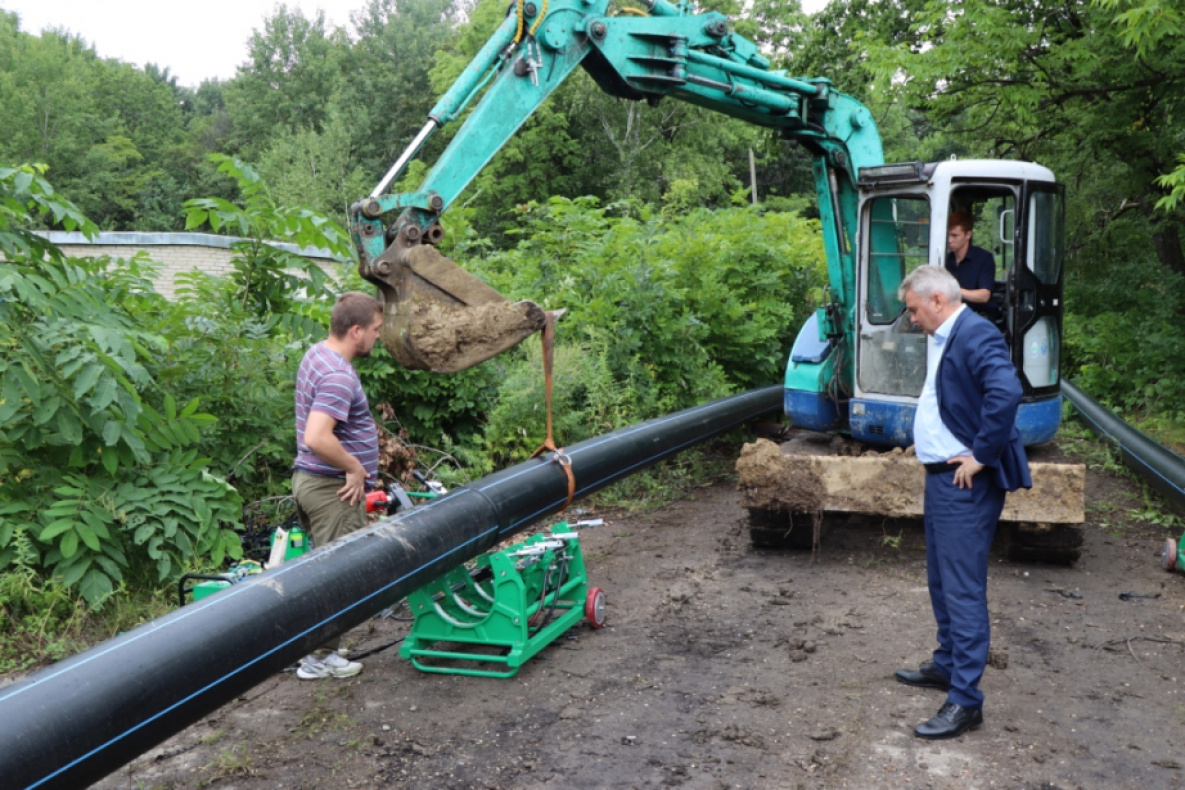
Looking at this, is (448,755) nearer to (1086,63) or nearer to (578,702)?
(578,702)

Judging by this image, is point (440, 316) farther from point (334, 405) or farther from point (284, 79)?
point (284, 79)

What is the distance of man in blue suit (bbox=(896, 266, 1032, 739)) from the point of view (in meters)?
4.33

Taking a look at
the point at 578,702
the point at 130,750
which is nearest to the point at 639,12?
the point at 578,702

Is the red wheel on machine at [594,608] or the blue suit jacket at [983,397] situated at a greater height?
the blue suit jacket at [983,397]

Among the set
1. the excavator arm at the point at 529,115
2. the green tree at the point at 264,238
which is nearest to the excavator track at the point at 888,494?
A: the excavator arm at the point at 529,115

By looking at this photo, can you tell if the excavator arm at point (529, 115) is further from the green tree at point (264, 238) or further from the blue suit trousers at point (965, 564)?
the blue suit trousers at point (965, 564)

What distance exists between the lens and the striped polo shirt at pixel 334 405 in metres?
4.69

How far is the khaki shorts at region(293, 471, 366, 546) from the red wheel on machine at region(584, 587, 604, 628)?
150 centimetres

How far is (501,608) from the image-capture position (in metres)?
4.98

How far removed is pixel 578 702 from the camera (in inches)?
186

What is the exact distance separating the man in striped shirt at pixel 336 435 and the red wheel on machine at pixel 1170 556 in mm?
5628

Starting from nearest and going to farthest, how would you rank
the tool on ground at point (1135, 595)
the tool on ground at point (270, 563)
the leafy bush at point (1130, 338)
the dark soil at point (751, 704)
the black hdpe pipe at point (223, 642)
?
the black hdpe pipe at point (223, 642) → the dark soil at point (751, 704) → the tool on ground at point (270, 563) → the tool on ground at point (1135, 595) → the leafy bush at point (1130, 338)

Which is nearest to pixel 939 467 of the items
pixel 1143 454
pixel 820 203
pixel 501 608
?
pixel 501 608

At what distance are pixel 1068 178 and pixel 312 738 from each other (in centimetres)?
1651
